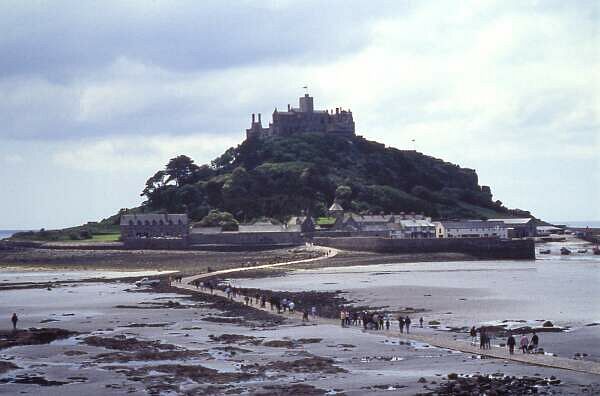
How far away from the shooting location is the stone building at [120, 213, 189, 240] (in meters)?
114

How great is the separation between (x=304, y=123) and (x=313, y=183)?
125 feet

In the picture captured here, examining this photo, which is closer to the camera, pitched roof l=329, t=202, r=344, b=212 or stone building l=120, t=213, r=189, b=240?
stone building l=120, t=213, r=189, b=240

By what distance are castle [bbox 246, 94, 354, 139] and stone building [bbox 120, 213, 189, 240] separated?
58897 mm

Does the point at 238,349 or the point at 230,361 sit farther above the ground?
the point at 238,349

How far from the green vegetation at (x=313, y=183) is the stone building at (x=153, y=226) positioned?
457 centimetres

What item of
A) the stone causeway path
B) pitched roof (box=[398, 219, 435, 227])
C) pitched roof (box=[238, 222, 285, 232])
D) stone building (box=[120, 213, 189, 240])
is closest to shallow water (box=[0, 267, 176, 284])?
stone building (box=[120, 213, 189, 240])

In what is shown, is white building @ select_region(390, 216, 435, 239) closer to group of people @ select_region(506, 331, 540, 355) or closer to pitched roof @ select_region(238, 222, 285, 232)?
pitched roof @ select_region(238, 222, 285, 232)

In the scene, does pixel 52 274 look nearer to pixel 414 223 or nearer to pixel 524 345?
pixel 414 223

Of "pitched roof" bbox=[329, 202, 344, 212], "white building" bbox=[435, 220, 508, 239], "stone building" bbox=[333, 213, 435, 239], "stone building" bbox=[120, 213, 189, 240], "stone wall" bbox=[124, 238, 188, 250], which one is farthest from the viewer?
"pitched roof" bbox=[329, 202, 344, 212]

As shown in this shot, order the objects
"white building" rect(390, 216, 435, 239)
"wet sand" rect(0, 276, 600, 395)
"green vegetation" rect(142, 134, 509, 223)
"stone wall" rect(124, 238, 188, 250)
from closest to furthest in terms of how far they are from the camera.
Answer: "wet sand" rect(0, 276, 600, 395) → "stone wall" rect(124, 238, 188, 250) → "white building" rect(390, 216, 435, 239) → "green vegetation" rect(142, 134, 509, 223)

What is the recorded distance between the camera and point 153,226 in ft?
378

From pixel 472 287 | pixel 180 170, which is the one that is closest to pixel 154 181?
pixel 180 170

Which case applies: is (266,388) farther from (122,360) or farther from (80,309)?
(80,309)

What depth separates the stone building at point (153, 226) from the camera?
114438 mm
